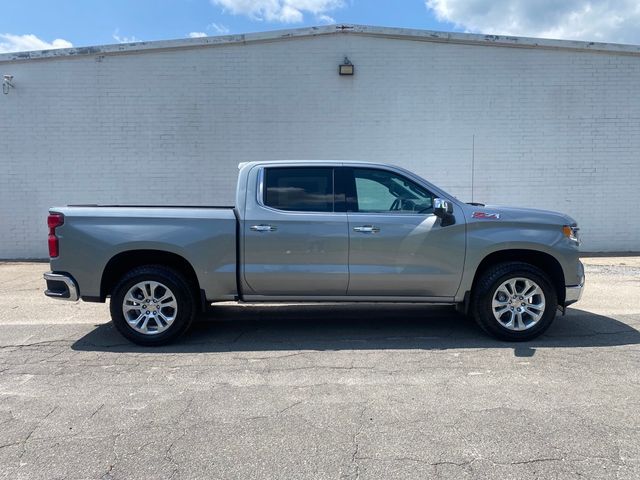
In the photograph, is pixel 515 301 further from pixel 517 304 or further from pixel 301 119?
pixel 301 119

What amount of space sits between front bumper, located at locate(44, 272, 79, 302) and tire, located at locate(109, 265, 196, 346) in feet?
Answer: 1.39

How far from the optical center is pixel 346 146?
10.9 m

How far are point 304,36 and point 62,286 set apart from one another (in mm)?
7728

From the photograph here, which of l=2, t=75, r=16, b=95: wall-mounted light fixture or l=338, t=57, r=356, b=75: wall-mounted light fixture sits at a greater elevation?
l=338, t=57, r=356, b=75: wall-mounted light fixture

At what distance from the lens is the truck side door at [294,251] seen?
17.0 ft

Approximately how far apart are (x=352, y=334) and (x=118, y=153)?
25.3 feet

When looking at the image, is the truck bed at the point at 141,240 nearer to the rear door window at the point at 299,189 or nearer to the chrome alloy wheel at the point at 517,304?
the rear door window at the point at 299,189

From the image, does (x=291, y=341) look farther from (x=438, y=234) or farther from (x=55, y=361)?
(x=55, y=361)

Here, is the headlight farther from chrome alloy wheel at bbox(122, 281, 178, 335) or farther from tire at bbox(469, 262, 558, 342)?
chrome alloy wheel at bbox(122, 281, 178, 335)

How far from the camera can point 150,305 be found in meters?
5.20

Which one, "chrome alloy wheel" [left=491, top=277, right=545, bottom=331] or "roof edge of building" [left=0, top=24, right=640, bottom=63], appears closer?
"chrome alloy wheel" [left=491, top=277, right=545, bottom=331]

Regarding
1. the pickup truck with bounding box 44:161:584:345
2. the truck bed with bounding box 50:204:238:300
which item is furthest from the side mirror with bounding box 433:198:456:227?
the truck bed with bounding box 50:204:238:300

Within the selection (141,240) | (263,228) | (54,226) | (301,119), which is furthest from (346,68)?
(54,226)

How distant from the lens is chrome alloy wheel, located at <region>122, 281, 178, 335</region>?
5172mm
